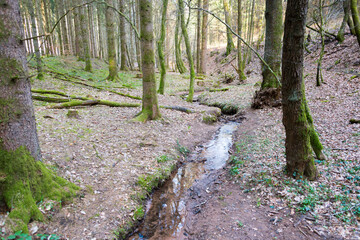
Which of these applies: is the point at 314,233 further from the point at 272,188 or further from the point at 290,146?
the point at 290,146

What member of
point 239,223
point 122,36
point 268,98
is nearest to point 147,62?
point 239,223

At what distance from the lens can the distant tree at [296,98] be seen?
12.1 feet

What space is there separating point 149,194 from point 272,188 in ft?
9.35

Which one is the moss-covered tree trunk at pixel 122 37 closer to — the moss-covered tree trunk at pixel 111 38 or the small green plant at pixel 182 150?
the moss-covered tree trunk at pixel 111 38

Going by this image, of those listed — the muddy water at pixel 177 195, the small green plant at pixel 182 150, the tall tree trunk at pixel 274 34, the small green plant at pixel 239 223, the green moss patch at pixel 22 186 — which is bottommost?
the muddy water at pixel 177 195

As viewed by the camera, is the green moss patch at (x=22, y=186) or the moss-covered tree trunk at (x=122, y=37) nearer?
the green moss patch at (x=22, y=186)

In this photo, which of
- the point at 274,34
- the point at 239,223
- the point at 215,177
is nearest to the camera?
the point at 239,223

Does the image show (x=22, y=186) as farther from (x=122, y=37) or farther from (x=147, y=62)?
(x=122, y=37)

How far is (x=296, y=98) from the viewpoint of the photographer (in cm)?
409

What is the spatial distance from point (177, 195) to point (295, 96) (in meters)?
3.58

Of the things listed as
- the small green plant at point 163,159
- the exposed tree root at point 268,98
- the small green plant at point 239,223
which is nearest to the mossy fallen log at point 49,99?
the small green plant at point 163,159

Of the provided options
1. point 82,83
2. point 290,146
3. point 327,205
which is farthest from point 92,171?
point 82,83

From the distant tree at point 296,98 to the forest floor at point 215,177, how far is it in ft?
1.34

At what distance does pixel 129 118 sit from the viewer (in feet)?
27.8
